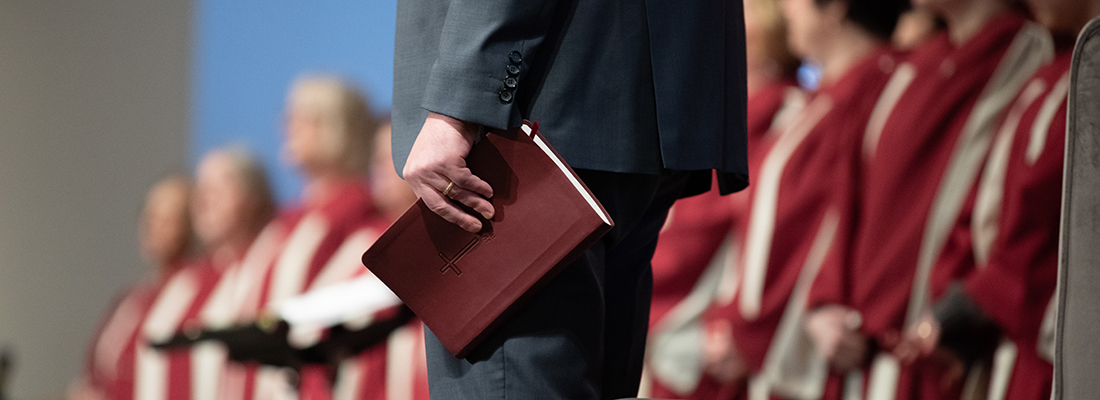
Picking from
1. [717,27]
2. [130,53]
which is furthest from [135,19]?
[717,27]

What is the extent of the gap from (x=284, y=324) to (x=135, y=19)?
2551 millimetres

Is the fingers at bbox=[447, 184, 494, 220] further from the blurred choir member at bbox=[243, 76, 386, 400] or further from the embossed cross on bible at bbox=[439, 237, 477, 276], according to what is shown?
the blurred choir member at bbox=[243, 76, 386, 400]

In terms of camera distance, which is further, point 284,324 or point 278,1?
point 278,1

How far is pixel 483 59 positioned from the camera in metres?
0.69

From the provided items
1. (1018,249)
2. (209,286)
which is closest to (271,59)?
(209,286)

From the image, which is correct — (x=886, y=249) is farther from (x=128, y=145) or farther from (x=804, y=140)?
(x=128, y=145)

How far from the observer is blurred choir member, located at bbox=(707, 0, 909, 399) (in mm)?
1877

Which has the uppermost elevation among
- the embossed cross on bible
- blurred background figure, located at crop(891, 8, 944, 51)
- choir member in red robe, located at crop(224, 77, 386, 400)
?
the embossed cross on bible

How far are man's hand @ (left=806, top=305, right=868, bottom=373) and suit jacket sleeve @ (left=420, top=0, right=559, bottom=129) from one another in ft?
4.22

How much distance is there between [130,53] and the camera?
369 cm

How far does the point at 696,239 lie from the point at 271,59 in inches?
71.0

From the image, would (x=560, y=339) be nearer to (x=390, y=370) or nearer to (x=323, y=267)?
(x=390, y=370)

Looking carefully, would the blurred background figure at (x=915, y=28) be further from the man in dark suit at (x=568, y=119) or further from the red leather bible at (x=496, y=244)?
the red leather bible at (x=496, y=244)

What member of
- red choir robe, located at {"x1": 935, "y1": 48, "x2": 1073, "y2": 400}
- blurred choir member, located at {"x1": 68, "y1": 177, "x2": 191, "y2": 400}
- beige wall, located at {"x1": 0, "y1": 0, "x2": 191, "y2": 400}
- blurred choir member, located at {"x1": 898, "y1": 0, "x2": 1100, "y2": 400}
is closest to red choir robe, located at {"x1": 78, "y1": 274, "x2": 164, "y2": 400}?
blurred choir member, located at {"x1": 68, "y1": 177, "x2": 191, "y2": 400}
